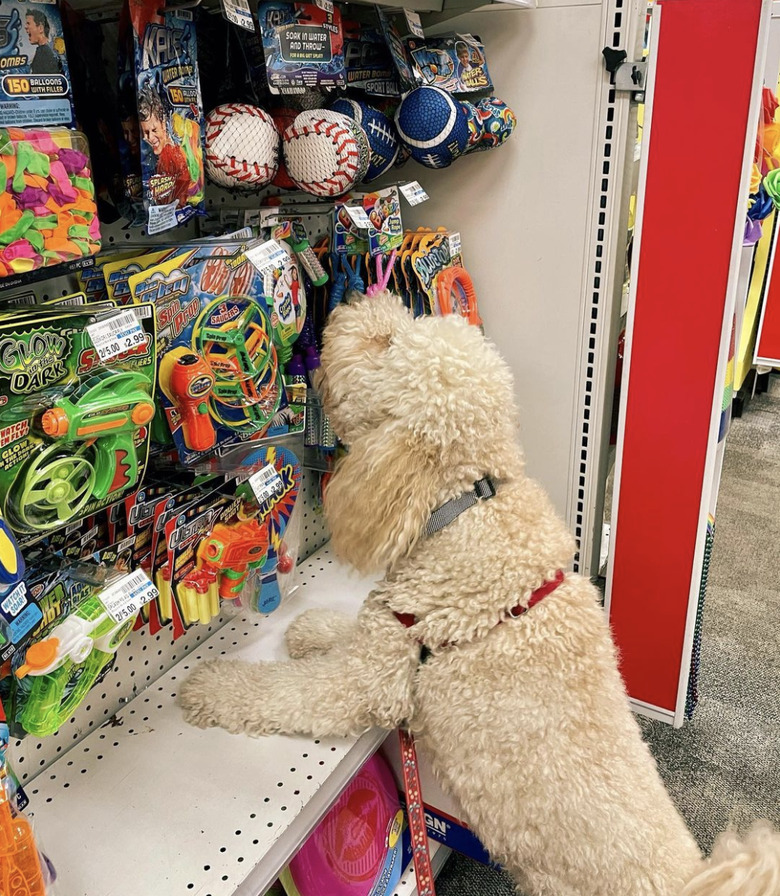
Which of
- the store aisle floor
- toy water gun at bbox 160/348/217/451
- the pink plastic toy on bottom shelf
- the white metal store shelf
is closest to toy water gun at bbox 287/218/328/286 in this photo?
toy water gun at bbox 160/348/217/451

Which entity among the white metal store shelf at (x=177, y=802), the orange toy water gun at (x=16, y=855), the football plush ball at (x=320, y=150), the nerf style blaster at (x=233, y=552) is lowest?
the white metal store shelf at (x=177, y=802)

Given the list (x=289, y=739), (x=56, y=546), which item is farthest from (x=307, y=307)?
(x=289, y=739)

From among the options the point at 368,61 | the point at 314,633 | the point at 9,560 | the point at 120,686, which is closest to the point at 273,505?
the point at 314,633

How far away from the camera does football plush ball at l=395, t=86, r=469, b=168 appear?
1265 millimetres

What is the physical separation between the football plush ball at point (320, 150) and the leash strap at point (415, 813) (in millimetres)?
884

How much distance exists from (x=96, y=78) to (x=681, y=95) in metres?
1.03

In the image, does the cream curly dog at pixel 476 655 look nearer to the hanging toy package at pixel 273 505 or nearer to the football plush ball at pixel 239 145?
the hanging toy package at pixel 273 505

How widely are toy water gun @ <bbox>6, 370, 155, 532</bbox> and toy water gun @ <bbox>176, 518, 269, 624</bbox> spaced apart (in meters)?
0.24

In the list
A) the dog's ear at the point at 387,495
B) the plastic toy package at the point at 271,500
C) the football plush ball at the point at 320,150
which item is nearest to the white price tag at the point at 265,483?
the plastic toy package at the point at 271,500

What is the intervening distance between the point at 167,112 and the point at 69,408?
40 cm

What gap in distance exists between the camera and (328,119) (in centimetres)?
113

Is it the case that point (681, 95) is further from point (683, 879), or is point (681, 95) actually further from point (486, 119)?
point (683, 879)

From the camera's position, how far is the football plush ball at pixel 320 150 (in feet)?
3.68

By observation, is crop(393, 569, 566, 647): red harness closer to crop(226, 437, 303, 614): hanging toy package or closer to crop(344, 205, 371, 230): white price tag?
crop(226, 437, 303, 614): hanging toy package
